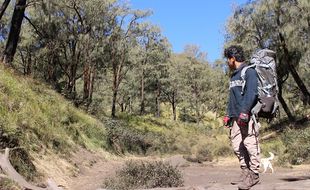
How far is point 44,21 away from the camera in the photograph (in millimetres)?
26812

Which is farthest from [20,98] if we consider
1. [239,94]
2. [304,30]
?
[304,30]

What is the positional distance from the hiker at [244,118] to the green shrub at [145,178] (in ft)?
13.2

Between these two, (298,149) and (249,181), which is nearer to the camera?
(249,181)

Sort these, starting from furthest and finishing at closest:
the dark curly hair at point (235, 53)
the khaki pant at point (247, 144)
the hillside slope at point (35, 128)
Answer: the hillside slope at point (35, 128), the dark curly hair at point (235, 53), the khaki pant at point (247, 144)

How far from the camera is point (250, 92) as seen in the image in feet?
19.6

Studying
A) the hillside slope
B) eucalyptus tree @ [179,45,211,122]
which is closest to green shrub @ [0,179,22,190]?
the hillside slope

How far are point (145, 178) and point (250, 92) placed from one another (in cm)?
524

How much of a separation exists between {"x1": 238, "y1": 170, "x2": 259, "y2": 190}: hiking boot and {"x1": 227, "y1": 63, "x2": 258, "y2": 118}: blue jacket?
32.5 inches

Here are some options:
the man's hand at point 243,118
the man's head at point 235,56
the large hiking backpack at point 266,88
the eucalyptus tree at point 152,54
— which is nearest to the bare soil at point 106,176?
the man's hand at point 243,118

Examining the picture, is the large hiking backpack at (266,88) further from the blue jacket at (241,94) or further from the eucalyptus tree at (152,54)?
the eucalyptus tree at (152,54)

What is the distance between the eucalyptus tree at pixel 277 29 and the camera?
87.5 feet

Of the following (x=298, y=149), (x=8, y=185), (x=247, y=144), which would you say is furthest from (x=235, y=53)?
(x=298, y=149)

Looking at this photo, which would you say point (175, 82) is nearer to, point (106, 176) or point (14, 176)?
point (106, 176)

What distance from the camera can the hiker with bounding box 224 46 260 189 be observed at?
5.95 meters
